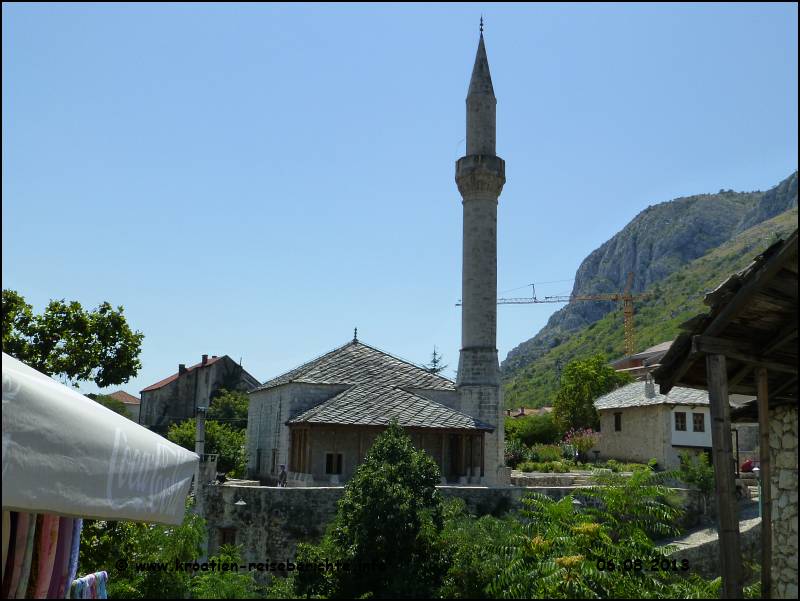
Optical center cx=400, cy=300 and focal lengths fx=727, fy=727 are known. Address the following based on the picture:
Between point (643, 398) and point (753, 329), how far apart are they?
27.6 metres

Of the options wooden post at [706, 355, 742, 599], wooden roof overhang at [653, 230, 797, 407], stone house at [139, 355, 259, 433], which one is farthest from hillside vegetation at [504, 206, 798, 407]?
wooden post at [706, 355, 742, 599]

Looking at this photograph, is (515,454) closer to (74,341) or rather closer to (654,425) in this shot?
(654,425)

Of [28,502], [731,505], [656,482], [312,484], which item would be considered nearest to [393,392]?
[312,484]

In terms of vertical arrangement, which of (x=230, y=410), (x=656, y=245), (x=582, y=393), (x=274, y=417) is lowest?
(x=274, y=417)

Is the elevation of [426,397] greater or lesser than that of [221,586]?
greater

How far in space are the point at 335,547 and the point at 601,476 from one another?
5.00 m

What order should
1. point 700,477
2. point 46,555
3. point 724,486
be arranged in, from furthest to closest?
point 700,477
point 724,486
point 46,555

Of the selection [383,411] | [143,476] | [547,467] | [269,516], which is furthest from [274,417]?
[143,476]

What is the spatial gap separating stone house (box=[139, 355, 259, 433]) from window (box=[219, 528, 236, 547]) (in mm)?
30789

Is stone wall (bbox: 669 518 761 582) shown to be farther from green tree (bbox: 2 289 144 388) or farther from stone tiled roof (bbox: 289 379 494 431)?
green tree (bbox: 2 289 144 388)

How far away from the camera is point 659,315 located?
320 feet

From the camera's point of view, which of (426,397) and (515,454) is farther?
(515,454)

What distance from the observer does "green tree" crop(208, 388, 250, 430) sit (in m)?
44.8

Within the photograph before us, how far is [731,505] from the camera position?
6.68 meters
